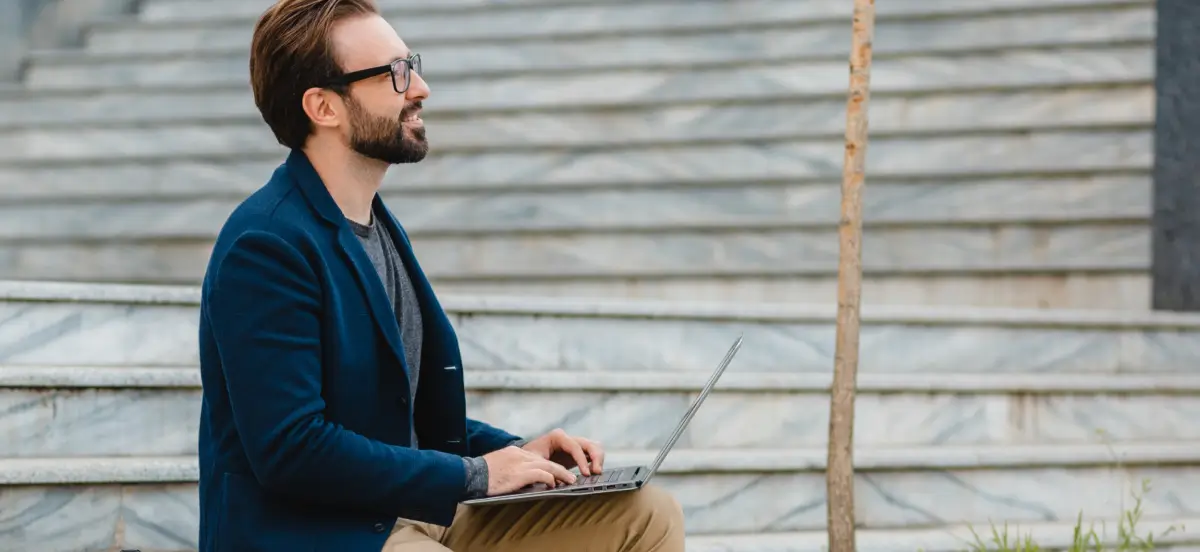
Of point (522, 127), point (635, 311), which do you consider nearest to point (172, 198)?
point (522, 127)

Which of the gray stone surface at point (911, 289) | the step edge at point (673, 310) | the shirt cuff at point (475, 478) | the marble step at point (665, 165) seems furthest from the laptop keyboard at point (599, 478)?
the marble step at point (665, 165)

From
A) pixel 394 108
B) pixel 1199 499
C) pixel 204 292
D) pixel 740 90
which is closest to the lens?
pixel 204 292

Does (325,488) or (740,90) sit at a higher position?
(740,90)

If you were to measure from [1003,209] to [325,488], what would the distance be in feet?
9.94

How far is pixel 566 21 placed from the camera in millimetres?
4941

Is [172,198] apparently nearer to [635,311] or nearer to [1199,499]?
[635,311]

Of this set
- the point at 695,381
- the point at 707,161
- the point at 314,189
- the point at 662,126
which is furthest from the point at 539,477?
the point at 662,126

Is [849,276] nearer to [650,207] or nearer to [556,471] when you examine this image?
[556,471]

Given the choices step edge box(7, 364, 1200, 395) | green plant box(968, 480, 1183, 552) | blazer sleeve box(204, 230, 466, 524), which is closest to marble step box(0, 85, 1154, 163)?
step edge box(7, 364, 1200, 395)

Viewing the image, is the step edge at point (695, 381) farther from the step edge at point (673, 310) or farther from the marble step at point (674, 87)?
the marble step at point (674, 87)

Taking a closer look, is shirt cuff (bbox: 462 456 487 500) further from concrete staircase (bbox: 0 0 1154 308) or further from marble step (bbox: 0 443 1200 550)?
concrete staircase (bbox: 0 0 1154 308)

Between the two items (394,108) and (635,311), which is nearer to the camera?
(394,108)

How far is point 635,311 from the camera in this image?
3297 millimetres

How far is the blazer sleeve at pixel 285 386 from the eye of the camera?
158 cm
